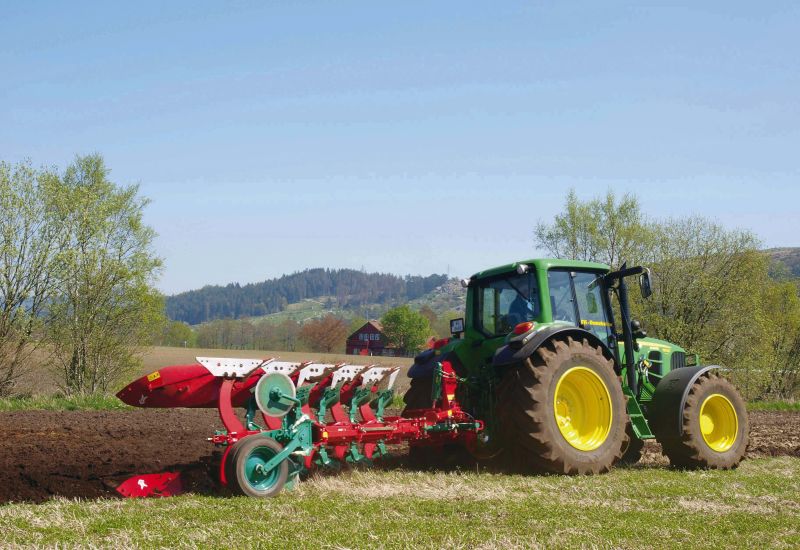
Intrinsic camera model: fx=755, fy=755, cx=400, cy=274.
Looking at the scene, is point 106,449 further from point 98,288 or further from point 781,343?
point 781,343

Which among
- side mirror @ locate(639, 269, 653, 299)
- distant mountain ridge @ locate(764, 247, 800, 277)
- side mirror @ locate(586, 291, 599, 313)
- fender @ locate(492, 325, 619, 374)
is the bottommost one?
fender @ locate(492, 325, 619, 374)

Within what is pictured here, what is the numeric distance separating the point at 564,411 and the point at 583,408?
9.3 inches

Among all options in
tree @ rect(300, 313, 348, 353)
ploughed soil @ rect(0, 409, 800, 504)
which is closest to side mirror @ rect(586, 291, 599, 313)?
ploughed soil @ rect(0, 409, 800, 504)

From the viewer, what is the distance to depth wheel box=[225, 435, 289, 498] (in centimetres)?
607

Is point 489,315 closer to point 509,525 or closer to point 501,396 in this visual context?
point 501,396

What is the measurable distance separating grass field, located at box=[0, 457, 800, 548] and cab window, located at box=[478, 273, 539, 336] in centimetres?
203

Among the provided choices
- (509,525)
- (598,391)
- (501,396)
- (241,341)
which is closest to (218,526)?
(509,525)

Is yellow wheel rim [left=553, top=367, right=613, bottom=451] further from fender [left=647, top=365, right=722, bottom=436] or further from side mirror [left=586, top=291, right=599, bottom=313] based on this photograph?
side mirror [left=586, top=291, right=599, bottom=313]

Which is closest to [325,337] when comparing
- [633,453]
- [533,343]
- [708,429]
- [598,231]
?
[598,231]

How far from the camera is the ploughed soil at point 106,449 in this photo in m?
6.45

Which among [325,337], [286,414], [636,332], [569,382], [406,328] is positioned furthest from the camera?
[325,337]

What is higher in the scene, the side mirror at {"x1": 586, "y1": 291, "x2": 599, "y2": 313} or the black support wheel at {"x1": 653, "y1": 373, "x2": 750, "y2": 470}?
the side mirror at {"x1": 586, "y1": 291, "x2": 599, "y2": 313}

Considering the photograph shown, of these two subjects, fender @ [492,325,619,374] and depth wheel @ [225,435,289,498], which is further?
fender @ [492,325,619,374]

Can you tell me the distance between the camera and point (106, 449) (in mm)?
8344
